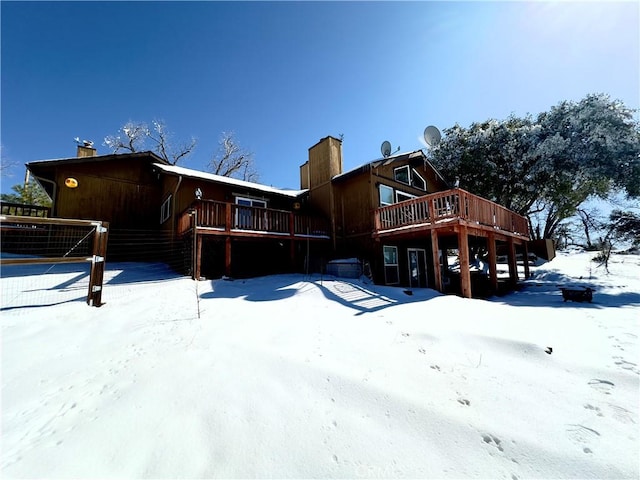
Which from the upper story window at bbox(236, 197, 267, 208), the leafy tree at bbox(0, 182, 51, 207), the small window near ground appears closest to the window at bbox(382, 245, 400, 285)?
the small window near ground

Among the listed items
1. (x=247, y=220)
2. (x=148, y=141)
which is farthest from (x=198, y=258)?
(x=148, y=141)

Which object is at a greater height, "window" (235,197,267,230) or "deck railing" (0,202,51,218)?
"deck railing" (0,202,51,218)

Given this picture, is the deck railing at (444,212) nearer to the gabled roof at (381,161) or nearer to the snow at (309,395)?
the gabled roof at (381,161)

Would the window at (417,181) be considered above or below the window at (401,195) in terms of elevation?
above


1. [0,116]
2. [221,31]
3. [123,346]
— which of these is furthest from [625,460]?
[0,116]

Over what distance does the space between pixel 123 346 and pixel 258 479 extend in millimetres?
2930

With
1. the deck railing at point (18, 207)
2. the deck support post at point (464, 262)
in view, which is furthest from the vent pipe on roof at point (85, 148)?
the deck support post at point (464, 262)

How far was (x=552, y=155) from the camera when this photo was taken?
14.8 m

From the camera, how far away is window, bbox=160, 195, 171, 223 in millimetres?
12934

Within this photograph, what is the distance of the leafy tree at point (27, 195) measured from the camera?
2519 cm

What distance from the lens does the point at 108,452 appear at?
188 centimetres

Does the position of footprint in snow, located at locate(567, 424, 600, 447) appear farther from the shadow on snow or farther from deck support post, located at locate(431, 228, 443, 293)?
deck support post, located at locate(431, 228, 443, 293)

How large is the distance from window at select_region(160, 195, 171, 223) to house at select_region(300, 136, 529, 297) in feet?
23.6

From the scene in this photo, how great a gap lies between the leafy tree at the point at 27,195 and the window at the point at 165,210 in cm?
2106
